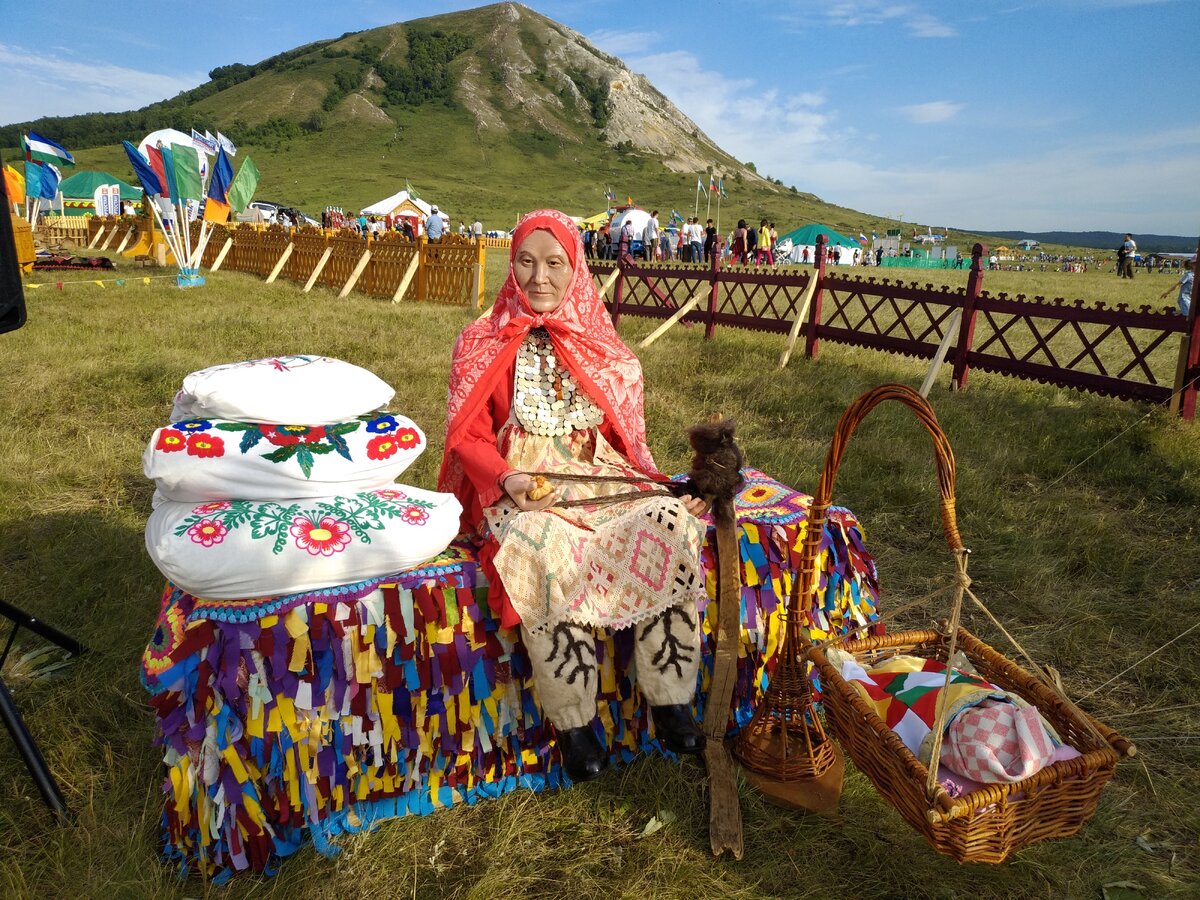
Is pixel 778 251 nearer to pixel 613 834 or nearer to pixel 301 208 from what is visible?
pixel 613 834

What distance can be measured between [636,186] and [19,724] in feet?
275

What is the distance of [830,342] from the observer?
9469 mm

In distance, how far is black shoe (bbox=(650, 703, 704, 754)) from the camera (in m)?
2.30

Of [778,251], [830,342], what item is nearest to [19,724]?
[830,342]

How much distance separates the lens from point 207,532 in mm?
2002

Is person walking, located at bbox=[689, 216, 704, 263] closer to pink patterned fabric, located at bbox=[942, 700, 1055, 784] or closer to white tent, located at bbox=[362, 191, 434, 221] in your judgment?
white tent, located at bbox=[362, 191, 434, 221]

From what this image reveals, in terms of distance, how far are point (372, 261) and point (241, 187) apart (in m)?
3.94

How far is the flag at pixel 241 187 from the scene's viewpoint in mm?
15461

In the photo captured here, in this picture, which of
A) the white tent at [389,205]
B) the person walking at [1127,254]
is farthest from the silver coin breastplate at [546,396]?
the white tent at [389,205]

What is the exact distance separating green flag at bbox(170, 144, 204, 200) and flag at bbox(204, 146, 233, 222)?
23 cm

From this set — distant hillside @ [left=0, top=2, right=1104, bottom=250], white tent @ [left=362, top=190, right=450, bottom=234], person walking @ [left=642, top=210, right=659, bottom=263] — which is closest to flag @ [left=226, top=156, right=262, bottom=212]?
person walking @ [left=642, top=210, right=659, bottom=263]

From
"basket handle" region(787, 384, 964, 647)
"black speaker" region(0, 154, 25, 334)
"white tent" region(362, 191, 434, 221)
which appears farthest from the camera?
"white tent" region(362, 191, 434, 221)

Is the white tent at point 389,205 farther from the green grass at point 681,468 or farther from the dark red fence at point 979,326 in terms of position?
the green grass at point 681,468

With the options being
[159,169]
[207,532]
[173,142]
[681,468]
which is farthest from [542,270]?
[173,142]
